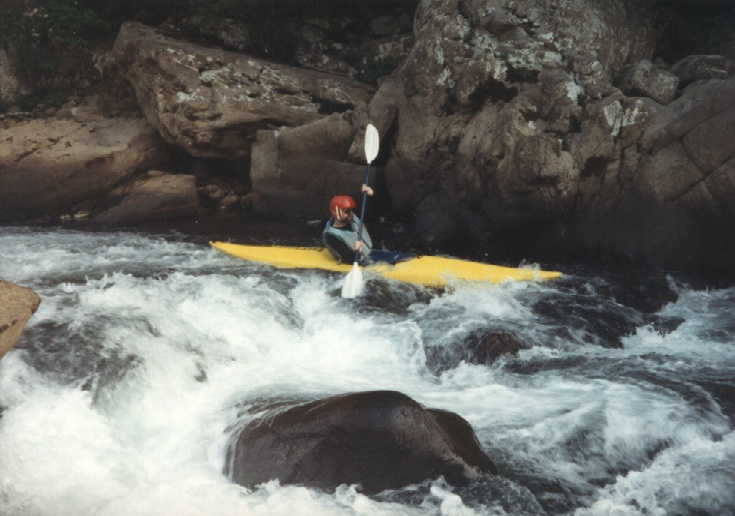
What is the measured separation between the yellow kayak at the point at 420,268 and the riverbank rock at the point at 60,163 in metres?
3.26

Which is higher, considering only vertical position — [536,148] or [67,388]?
[536,148]

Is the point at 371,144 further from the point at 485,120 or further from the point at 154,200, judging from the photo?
the point at 154,200

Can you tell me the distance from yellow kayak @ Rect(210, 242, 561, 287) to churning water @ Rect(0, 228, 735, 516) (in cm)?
13

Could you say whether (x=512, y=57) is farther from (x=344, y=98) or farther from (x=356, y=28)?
(x=356, y=28)

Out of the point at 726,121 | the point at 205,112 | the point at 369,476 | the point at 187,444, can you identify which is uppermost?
the point at 726,121

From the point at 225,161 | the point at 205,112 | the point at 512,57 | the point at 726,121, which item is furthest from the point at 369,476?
the point at 225,161

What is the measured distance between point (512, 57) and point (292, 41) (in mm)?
3920

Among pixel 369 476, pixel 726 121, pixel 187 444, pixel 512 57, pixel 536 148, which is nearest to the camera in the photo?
pixel 369 476

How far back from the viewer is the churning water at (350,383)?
2.88 m

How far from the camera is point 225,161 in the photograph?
31.7 ft

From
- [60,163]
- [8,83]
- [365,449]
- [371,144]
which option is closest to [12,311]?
[365,449]

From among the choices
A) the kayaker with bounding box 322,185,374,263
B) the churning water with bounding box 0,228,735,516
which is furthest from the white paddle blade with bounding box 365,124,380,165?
the churning water with bounding box 0,228,735,516

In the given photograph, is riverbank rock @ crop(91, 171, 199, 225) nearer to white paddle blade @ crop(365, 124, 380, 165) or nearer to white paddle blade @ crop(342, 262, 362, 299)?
white paddle blade @ crop(365, 124, 380, 165)

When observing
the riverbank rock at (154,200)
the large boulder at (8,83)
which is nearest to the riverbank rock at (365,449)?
the riverbank rock at (154,200)
